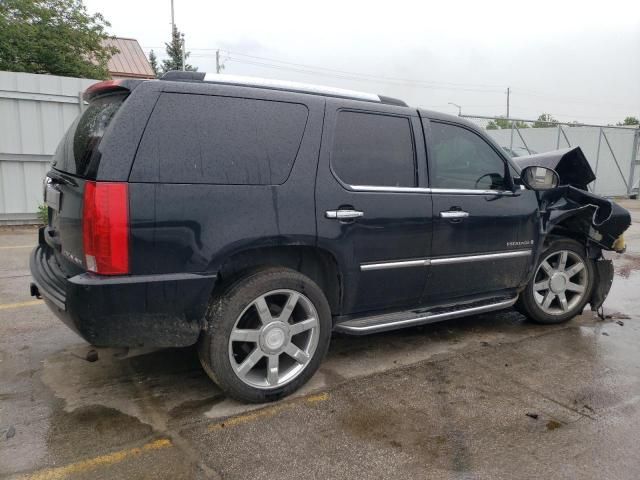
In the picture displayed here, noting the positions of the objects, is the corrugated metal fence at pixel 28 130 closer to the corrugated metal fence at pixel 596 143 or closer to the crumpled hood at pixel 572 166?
the crumpled hood at pixel 572 166

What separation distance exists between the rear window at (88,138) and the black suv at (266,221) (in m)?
0.01

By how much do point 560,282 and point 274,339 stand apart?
9.85 ft

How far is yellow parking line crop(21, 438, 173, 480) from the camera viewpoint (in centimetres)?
251

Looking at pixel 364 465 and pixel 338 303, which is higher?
pixel 338 303

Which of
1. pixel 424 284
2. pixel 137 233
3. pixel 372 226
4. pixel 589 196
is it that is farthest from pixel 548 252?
pixel 137 233

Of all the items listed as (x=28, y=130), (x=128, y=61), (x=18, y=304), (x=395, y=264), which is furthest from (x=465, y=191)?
(x=128, y=61)

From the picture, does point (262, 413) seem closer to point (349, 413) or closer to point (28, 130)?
point (349, 413)

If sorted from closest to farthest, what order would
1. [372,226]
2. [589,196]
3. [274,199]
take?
[274,199]
[372,226]
[589,196]

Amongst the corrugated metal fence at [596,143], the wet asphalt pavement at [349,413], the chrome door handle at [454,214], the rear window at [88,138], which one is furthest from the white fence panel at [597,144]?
the rear window at [88,138]

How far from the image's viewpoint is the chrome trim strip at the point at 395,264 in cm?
354

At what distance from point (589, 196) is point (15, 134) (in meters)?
9.41

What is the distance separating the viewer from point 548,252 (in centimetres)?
475

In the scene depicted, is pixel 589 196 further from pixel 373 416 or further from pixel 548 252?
pixel 373 416

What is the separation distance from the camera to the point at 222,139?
9.90 feet
